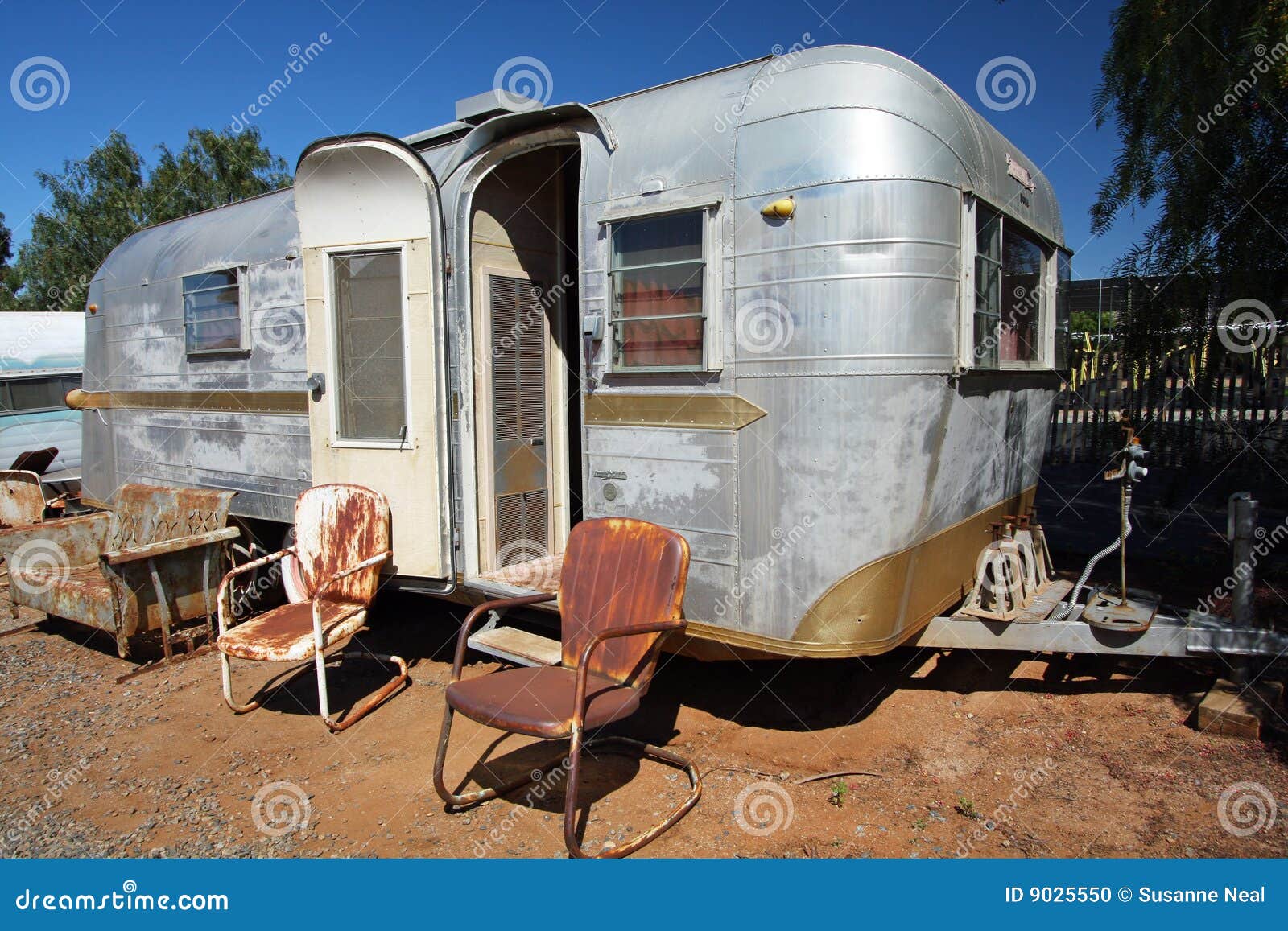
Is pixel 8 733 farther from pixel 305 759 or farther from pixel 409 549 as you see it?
pixel 409 549

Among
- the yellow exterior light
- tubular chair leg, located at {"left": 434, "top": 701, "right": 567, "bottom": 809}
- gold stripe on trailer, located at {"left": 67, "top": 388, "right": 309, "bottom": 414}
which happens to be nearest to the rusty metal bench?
gold stripe on trailer, located at {"left": 67, "top": 388, "right": 309, "bottom": 414}

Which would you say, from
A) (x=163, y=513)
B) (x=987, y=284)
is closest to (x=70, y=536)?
(x=163, y=513)

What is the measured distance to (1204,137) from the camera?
20.0 feet

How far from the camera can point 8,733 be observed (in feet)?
15.8

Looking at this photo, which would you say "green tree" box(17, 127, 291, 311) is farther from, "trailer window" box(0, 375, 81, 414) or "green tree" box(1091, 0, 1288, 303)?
"green tree" box(1091, 0, 1288, 303)

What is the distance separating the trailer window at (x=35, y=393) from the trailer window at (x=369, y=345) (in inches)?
402

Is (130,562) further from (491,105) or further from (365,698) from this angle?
(491,105)

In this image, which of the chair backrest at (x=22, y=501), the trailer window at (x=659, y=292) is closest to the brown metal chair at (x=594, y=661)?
the trailer window at (x=659, y=292)

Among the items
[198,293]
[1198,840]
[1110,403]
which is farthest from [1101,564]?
[198,293]

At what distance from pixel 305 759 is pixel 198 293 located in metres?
4.14

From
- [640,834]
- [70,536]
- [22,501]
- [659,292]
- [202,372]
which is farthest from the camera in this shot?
[22,501]

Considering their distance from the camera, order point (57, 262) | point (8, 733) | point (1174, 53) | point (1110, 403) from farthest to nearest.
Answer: point (57, 262) < point (1110, 403) < point (1174, 53) < point (8, 733)

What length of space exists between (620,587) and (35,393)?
1305 cm

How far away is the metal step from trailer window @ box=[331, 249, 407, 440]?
132 centimetres
